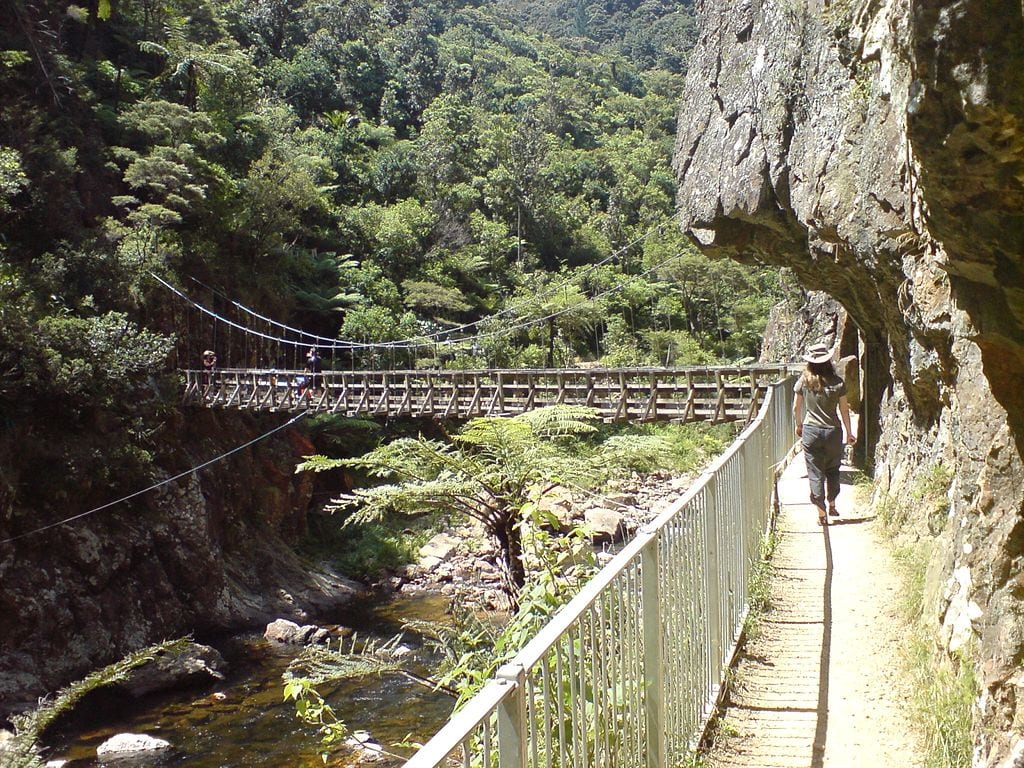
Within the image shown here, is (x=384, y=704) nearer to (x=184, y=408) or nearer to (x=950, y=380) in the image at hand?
(x=950, y=380)

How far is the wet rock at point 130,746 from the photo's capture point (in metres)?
9.20

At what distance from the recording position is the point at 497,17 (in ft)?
234

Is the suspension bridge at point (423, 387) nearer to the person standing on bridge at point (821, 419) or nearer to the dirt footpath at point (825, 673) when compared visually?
the person standing on bridge at point (821, 419)

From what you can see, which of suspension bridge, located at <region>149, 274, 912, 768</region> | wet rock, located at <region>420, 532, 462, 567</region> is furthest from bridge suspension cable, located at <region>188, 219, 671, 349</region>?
suspension bridge, located at <region>149, 274, 912, 768</region>

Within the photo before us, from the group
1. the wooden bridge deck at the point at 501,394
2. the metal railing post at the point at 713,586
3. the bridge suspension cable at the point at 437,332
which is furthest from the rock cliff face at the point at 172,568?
the metal railing post at the point at 713,586

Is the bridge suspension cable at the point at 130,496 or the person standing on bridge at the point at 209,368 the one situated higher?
the person standing on bridge at the point at 209,368

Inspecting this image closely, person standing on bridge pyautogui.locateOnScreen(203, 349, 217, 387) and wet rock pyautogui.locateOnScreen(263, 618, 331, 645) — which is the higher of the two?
person standing on bridge pyautogui.locateOnScreen(203, 349, 217, 387)

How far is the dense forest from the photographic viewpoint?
1470cm

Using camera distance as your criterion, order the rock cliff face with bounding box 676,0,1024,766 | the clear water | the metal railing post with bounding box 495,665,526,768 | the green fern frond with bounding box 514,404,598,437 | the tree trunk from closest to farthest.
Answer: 1. the metal railing post with bounding box 495,665,526,768
2. the rock cliff face with bounding box 676,0,1024,766
3. the tree trunk
4. the green fern frond with bounding box 514,404,598,437
5. the clear water

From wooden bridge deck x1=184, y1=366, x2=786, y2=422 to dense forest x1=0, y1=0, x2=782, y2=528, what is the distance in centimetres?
145

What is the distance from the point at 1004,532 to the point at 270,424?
751 inches

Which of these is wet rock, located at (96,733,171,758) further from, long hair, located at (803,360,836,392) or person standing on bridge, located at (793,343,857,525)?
long hair, located at (803,360,836,392)

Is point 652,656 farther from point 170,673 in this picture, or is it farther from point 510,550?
point 170,673

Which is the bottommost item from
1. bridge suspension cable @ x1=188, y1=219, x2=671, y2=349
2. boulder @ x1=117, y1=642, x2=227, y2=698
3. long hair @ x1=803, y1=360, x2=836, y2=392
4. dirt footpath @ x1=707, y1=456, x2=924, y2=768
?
boulder @ x1=117, y1=642, x2=227, y2=698
